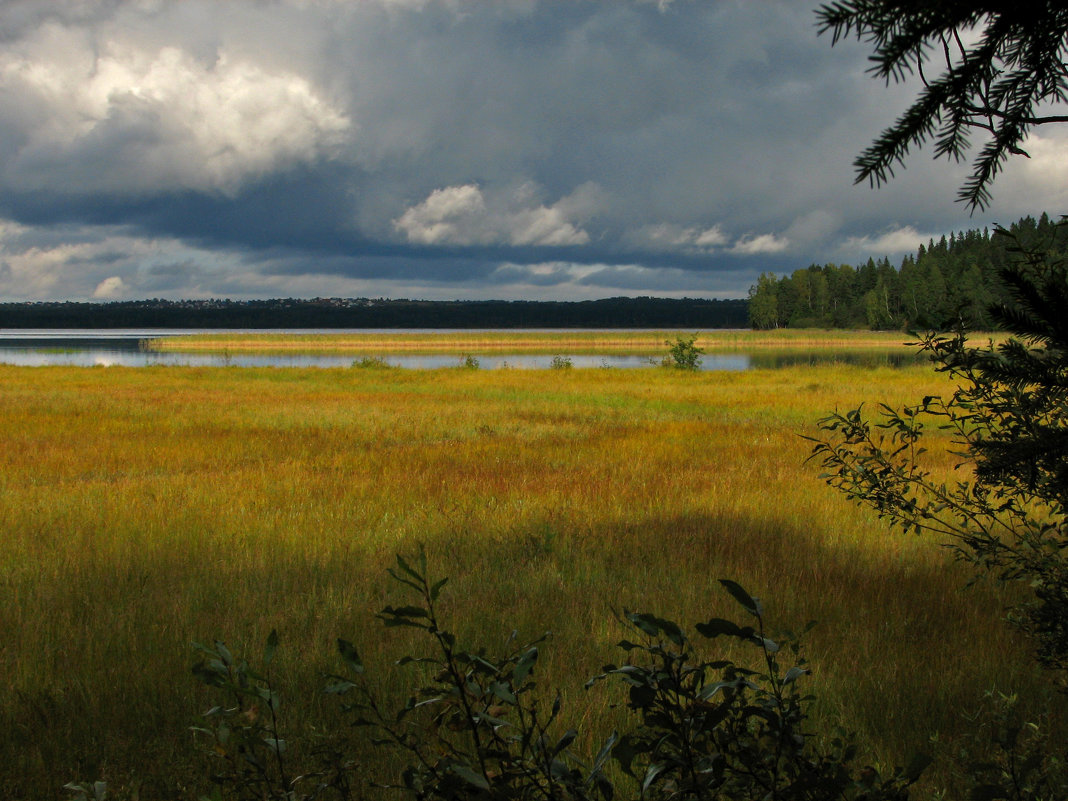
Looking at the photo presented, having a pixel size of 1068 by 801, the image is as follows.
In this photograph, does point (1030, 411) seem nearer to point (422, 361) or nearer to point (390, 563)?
point (390, 563)

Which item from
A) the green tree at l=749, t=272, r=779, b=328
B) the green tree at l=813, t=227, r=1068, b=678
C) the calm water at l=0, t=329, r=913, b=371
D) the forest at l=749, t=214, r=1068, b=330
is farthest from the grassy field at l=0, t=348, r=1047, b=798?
the green tree at l=749, t=272, r=779, b=328

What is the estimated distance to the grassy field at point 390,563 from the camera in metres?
3.84

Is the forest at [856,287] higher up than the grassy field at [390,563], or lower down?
higher up

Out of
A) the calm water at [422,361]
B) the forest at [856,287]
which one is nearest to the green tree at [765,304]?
the forest at [856,287]

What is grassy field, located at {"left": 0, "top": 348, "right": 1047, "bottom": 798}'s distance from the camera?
384 cm

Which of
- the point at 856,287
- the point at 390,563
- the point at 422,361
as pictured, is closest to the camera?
the point at 390,563

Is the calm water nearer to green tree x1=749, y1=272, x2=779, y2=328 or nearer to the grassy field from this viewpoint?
the grassy field

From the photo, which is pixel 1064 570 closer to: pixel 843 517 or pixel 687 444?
pixel 843 517

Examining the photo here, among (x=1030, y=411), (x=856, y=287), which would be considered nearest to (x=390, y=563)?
(x=1030, y=411)

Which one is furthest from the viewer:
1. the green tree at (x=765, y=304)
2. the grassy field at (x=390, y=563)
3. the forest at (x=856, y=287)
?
the green tree at (x=765, y=304)

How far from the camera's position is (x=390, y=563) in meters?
6.57

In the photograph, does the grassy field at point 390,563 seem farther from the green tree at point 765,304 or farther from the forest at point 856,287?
the green tree at point 765,304

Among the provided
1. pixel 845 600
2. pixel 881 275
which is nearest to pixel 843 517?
pixel 845 600

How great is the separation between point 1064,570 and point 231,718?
3.95 metres
